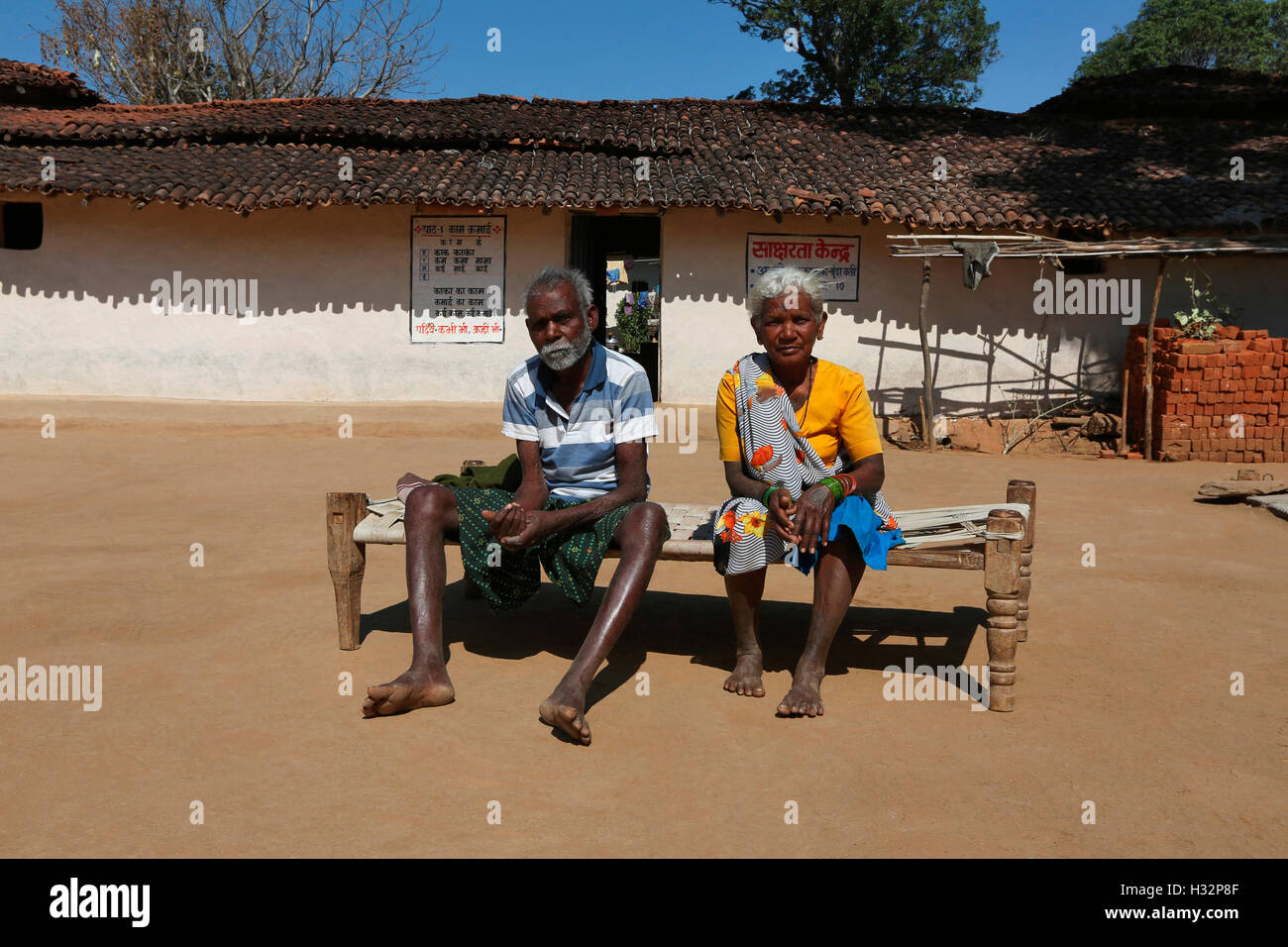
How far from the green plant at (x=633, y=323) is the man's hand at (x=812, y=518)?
18.3 metres

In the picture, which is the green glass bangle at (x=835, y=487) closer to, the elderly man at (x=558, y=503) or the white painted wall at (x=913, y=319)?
the elderly man at (x=558, y=503)

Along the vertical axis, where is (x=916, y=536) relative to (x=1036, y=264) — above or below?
below

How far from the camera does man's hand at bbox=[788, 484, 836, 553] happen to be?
3428 mm

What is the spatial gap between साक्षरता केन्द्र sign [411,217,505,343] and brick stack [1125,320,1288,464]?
7617 mm

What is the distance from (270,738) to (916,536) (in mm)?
2216

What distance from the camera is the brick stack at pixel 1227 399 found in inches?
435

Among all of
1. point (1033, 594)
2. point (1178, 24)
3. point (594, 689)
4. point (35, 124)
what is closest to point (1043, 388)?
point (1033, 594)

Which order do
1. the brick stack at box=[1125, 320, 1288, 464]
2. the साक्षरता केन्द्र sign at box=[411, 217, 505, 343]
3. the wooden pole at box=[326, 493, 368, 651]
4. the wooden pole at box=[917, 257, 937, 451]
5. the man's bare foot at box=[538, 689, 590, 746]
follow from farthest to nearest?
the साक्षरता केन्द्र sign at box=[411, 217, 505, 343], the wooden pole at box=[917, 257, 937, 451], the brick stack at box=[1125, 320, 1288, 464], the wooden pole at box=[326, 493, 368, 651], the man's bare foot at box=[538, 689, 590, 746]

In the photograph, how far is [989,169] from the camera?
1388 centimetres

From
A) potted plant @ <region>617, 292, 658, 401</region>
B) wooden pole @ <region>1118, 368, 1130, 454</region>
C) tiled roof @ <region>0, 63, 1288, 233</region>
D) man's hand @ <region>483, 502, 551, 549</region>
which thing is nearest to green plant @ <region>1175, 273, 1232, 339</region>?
wooden pole @ <region>1118, 368, 1130, 454</region>

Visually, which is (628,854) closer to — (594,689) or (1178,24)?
(594,689)

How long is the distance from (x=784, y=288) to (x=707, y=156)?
34.9 feet

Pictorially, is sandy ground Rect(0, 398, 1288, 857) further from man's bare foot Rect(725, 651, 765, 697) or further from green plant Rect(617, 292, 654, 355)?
green plant Rect(617, 292, 654, 355)

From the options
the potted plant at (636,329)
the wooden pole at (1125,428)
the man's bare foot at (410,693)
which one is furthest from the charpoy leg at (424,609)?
the potted plant at (636,329)
